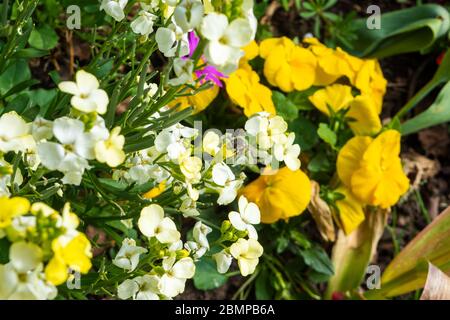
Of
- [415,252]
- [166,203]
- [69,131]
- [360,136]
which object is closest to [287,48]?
[360,136]

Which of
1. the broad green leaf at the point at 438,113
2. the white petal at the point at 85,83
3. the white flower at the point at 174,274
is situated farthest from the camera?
the broad green leaf at the point at 438,113

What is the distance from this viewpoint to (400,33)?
66.1 inches

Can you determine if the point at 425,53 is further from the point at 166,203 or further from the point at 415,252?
the point at 166,203

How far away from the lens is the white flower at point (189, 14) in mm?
702

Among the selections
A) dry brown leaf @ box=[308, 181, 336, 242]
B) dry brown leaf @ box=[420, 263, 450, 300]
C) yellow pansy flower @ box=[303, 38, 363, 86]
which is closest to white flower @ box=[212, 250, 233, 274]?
dry brown leaf @ box=[420, 263, 450, 300]

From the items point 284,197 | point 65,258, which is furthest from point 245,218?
point 284,197

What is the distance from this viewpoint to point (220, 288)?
5.14 feet

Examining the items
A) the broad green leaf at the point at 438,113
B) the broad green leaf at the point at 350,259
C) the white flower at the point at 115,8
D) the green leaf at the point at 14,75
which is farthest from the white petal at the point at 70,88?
the broad green leaf at the point at 438,113

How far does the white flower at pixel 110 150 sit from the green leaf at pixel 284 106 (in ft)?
2.65

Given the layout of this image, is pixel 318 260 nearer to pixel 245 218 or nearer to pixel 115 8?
pixel 245 218

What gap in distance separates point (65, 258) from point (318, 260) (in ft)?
3.16

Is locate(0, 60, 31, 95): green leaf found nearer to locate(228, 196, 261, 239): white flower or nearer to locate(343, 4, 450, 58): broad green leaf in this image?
locate(228, 196, 261, 239): white flower

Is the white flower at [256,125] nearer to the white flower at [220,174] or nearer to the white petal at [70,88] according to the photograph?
the white flower at [220,174]

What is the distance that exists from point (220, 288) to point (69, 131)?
0.95 metres
